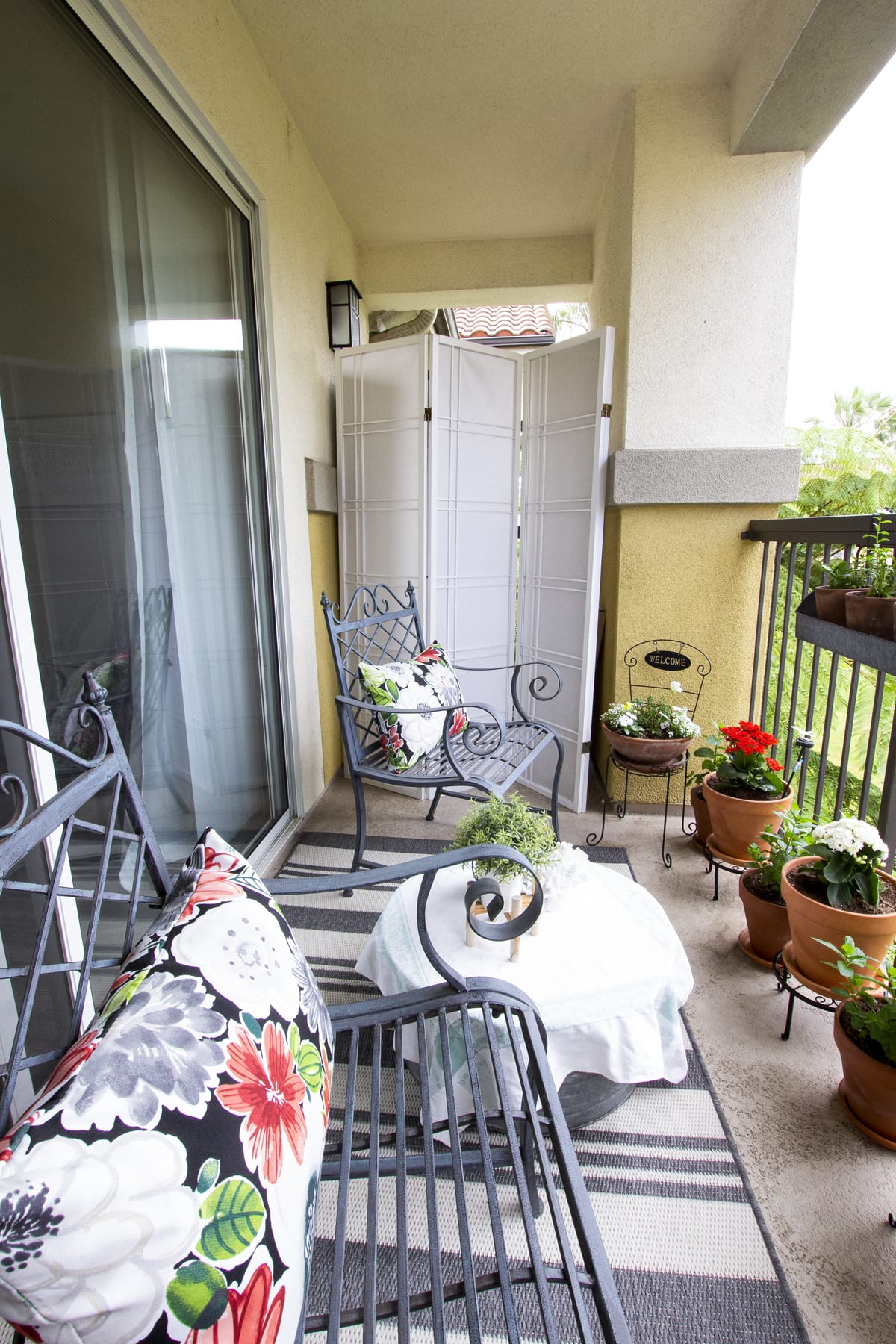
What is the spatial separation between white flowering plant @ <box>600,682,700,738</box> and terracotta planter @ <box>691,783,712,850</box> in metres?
0.21

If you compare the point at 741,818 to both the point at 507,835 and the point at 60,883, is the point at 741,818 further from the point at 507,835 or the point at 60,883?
the point at 60,883

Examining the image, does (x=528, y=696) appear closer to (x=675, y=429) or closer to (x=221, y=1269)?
(x=675, y=429)

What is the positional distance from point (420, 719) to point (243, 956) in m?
1.50

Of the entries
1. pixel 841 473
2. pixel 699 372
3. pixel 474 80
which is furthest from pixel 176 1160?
pixel 841 473

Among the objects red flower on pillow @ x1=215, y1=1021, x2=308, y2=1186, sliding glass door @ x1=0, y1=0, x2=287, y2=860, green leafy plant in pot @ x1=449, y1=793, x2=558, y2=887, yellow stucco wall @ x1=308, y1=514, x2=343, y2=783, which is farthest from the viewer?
yellow stucco wall @ x1=308, y1=514, x2=343, y2=783

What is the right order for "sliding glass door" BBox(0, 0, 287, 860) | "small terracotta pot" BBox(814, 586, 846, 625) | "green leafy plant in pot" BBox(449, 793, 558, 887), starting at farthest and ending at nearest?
"small terracotta pot" BBox(814, 586, 846, 625), "green leafy plant in pot" BBox(449, 793, 558, 887), "sliding glass door" BBox(0, 0, 287, 860)

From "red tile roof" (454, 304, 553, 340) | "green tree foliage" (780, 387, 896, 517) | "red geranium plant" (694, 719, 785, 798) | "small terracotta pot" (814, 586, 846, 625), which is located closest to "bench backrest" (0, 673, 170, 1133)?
"small terracotta pot" (814, 586, 846, 625)

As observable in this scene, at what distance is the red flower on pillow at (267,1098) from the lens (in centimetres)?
63

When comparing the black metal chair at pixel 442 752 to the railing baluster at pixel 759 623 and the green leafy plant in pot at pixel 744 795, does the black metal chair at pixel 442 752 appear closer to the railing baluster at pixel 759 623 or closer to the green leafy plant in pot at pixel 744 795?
the green leafy plant in pot at pixel 744 795

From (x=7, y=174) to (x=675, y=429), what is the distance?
2.26m

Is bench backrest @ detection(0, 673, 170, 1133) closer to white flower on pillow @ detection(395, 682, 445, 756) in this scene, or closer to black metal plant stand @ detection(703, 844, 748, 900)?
white flower on pillow @ detection(395, 682, 445, 756)

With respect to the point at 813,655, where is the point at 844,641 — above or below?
above

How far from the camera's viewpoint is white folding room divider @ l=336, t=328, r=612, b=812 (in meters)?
2.85

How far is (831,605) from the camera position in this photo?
175cm
